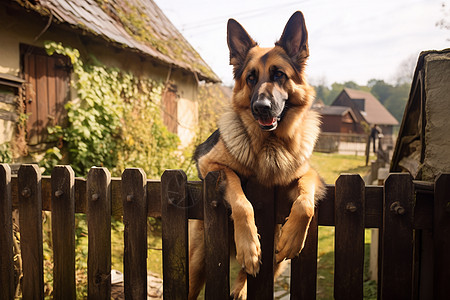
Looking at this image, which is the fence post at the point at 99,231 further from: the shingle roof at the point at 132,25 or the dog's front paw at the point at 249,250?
the shingle roof at the point at 132,25

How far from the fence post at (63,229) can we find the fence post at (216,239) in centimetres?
88

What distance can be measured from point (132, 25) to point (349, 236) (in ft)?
25.6

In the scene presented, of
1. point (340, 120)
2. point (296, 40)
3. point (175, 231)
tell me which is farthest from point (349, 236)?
point (340, 120)

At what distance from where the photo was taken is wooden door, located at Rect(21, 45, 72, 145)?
18.0 ft

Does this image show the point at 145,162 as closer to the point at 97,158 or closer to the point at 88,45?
the point at 97,158

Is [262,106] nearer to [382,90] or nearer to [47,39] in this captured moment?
[47,39]

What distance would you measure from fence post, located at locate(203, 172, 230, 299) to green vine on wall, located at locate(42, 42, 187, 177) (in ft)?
15.3

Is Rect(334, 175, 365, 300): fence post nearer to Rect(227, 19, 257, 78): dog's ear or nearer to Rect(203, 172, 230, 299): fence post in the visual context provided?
Rect(203, 172, 230, 299): fence post

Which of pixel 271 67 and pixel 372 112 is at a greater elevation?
pixel 372 112

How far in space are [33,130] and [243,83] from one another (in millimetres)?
4719

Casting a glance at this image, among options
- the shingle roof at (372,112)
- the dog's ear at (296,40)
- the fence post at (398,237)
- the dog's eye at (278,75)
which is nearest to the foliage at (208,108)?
the dog's ear at (296,40)

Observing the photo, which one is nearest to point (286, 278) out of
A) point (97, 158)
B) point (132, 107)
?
point (97, 158)

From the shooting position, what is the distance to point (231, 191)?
179 centimetres

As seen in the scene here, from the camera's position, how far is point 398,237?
1670 mm
